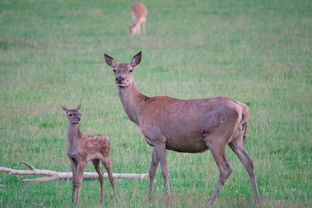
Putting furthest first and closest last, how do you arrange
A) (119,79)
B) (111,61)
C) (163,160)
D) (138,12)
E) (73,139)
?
1. (138,12)
2. (111,61)
3. (119,79)
4. (163,160)
5. (73,139)

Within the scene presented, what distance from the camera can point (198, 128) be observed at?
28.9 ft

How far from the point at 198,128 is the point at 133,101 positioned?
1.37 metres

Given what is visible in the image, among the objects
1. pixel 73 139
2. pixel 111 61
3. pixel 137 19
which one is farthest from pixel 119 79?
pixel 137 19

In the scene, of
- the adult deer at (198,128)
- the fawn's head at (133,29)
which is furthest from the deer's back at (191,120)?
the fawn's head at (133,29)

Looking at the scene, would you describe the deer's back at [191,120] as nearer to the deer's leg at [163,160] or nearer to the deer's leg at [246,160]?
the deer's leg at [163,160]

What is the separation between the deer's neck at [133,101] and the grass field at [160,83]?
97 cm

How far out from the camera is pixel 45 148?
11.9 meters

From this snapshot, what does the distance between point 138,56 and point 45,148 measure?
2788 mm

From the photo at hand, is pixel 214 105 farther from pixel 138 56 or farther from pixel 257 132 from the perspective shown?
pixel 257 132

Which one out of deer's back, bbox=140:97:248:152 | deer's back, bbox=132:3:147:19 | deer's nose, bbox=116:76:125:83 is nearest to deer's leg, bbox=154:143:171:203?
deer's back, bbox=140:97:248:152

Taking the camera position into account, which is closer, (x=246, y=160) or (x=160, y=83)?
(x=246, y=160)

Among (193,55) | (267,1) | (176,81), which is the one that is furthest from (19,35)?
(267,1)

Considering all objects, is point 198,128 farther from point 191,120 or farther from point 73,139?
point 73,139

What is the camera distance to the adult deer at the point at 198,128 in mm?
8617
